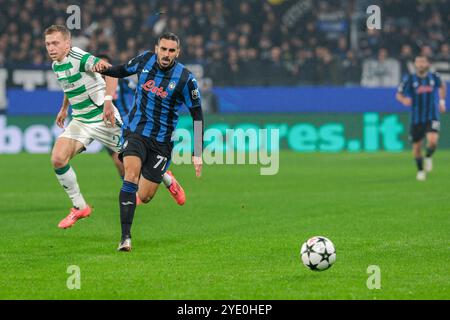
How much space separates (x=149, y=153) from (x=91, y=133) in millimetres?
1825

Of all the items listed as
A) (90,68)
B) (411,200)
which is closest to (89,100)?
(90,68)

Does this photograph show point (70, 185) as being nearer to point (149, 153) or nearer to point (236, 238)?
point (149, 153)

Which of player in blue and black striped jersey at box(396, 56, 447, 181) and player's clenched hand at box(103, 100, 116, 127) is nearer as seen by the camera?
player's clenched hand at box(103, 100, 116, 127)

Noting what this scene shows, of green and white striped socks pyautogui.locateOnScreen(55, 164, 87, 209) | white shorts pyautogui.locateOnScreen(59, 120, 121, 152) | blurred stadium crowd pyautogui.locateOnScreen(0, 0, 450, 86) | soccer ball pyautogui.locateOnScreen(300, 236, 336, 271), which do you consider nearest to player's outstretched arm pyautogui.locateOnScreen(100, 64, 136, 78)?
white shorts pyautogui.locateOnScreen(59, 120, 121, 152)

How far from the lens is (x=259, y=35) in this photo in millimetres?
28281

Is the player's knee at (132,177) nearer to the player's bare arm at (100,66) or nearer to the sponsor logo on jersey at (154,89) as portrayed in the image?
the sponsor logo on jersey at (154,89)

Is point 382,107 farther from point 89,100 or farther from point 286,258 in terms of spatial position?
point 286,258

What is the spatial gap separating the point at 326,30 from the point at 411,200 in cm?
1464

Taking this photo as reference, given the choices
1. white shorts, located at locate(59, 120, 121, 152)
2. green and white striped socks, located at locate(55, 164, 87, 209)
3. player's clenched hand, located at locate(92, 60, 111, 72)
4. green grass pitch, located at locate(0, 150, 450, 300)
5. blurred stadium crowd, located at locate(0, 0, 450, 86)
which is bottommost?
green grass pitch, located at locate(0, 150, 450, 300)

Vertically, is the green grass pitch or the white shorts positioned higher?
the white shorts

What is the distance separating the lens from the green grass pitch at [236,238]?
7.64 meters

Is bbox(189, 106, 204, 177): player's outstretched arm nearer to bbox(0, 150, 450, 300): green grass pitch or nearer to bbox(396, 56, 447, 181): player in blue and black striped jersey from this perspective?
bbox(0, 150, 450, 300): green grass pitch

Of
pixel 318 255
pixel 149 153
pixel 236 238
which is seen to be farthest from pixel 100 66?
pixel 318 255

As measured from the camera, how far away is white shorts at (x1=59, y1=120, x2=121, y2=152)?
11898 millimetres
